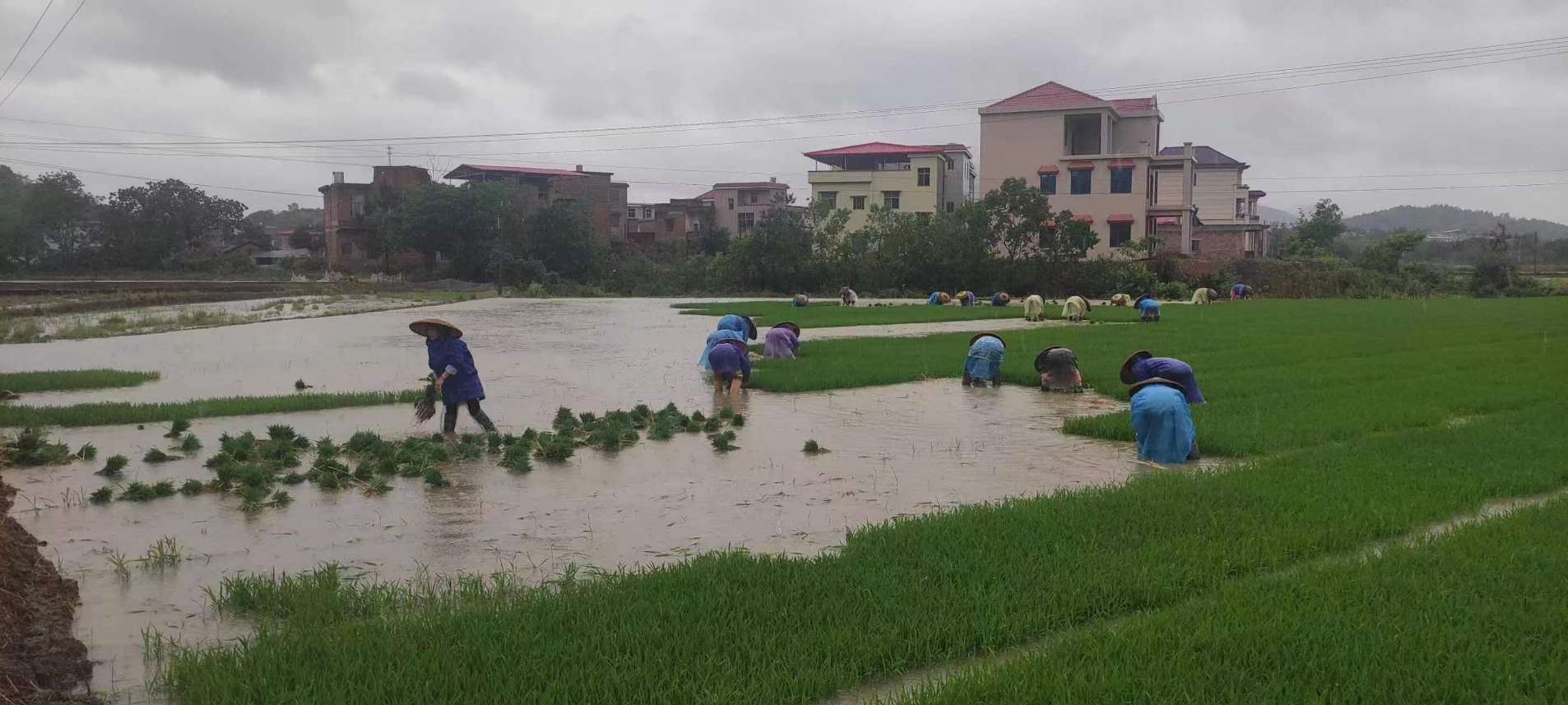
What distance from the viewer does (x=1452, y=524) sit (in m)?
6.26

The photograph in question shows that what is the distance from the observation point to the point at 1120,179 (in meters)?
52.2

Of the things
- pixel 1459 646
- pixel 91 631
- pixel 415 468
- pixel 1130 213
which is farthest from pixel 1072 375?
pixel 1130 213

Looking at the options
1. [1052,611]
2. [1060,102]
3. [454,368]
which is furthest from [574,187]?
[1052,611]

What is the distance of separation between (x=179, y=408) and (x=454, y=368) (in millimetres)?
3732

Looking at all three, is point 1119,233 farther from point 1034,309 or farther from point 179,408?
point 179,408

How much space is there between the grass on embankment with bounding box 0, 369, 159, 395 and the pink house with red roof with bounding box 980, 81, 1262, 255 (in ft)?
141

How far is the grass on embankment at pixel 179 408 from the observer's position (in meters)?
11.0

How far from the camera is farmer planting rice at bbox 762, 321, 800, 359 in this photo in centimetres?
1745

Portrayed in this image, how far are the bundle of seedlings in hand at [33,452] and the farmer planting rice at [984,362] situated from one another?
9.66m

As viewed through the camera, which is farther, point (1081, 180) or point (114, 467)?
Answer: point (1081, 180)

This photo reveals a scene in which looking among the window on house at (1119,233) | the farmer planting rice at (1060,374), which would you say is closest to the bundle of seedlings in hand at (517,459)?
the farmer planting rice at (1060,374)

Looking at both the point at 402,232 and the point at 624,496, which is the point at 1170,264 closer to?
the point at 402,232

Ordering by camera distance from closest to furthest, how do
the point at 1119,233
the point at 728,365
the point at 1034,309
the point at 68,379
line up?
the point at 728,365
the point at 68,379
the point at 1034,309
the point at 1119,233

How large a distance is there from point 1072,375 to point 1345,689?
9788 mm
